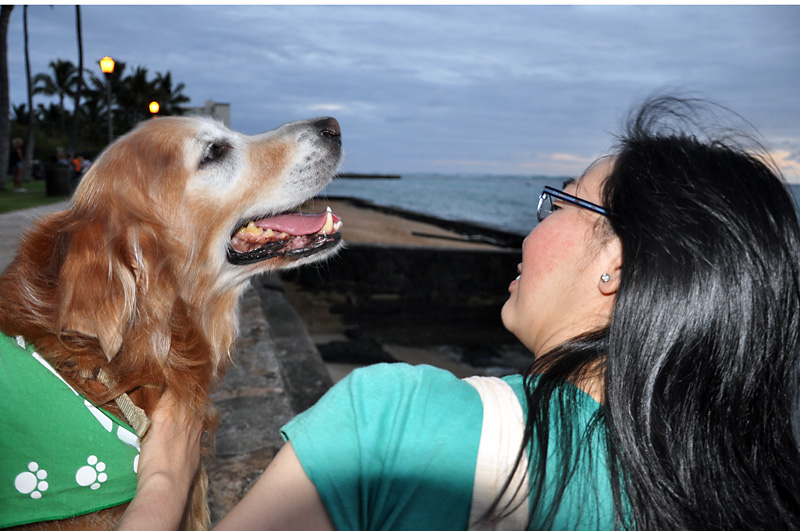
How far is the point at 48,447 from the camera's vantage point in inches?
72.2

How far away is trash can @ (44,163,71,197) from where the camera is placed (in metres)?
19.7

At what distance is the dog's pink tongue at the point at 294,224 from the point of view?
302 cm

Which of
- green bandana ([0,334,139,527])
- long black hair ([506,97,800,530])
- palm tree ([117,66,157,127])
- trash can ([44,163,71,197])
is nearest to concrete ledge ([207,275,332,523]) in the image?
green bandana ([0,334,139,527])

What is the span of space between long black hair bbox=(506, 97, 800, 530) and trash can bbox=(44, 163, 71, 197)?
21.9m

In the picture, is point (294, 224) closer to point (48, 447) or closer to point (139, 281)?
point (139, 281)

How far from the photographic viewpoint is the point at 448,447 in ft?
3.43

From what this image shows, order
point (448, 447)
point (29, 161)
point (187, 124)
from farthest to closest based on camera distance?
point (29, 161) < point (187, 124) < point (448, 447)

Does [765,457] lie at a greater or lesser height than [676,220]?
lesser

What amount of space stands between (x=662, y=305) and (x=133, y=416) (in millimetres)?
1751

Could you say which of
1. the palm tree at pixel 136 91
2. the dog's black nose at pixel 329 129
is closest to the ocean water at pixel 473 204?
the dog's black nose at pixel 329 129

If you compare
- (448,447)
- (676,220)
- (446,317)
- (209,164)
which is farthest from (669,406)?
(446,317)

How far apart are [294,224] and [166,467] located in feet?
4.83

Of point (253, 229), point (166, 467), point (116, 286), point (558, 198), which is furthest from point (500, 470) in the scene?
point (253, 229)

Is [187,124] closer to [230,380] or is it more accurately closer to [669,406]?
[230,380]
